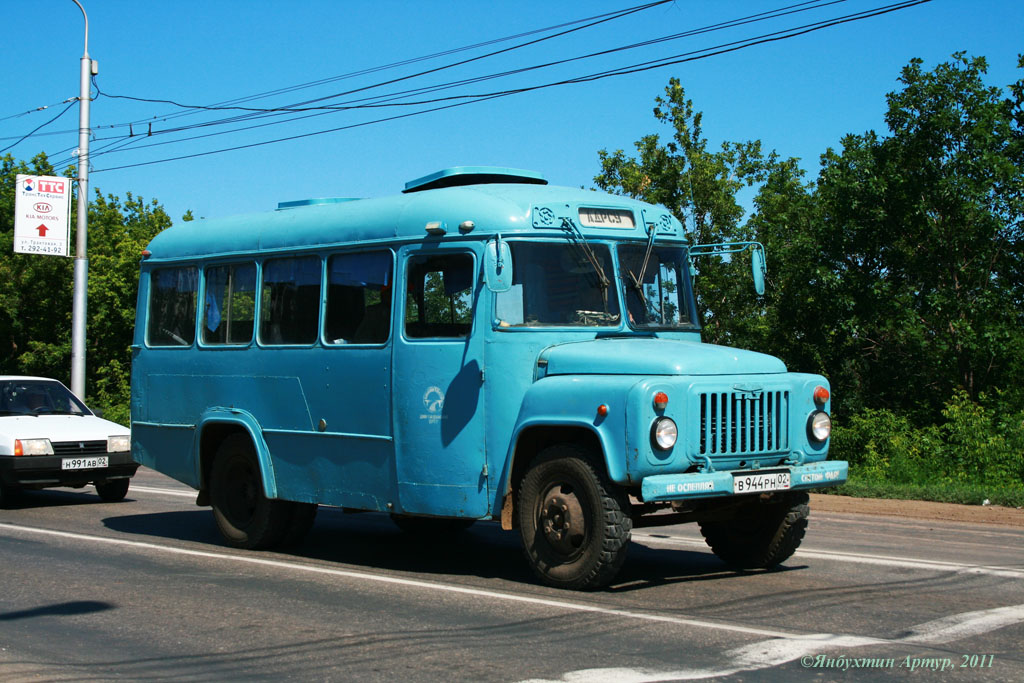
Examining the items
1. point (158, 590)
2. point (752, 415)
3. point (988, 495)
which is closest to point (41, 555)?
point (158, 590)

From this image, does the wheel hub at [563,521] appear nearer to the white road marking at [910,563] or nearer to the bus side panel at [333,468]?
the bus side panel at [333,468]

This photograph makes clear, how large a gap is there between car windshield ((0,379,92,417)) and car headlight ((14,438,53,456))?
1.13m

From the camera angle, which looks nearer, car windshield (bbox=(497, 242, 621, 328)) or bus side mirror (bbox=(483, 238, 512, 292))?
bus side mirror (bbox=(483, 238, 512, 292))

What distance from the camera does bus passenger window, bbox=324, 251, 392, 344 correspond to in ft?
31.6

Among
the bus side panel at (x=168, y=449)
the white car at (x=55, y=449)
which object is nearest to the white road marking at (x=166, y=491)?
the white car at (x=55, y=449)

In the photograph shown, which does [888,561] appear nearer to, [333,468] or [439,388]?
[439,388]

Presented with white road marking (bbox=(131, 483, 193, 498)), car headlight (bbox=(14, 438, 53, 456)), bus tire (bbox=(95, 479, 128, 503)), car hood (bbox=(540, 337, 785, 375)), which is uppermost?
car hood (bbox=(540, 337, 785, 375))

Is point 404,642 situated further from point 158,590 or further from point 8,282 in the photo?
point 8,282

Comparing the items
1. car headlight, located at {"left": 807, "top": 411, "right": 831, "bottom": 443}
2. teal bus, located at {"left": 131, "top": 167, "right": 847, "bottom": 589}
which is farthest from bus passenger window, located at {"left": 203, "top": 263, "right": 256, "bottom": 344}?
car headlight, located at {"left": 807, "top": 411, "right": 831, "bottom": 443}

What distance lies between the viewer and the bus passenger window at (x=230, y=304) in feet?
36.2

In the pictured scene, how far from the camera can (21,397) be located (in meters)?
16.0

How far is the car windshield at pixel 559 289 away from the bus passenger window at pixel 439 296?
1.21 feet

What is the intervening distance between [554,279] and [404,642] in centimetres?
316

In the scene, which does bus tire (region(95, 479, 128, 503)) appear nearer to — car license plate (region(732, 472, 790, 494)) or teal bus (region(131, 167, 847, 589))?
teal bus (region(131, 167, 847, 589))
